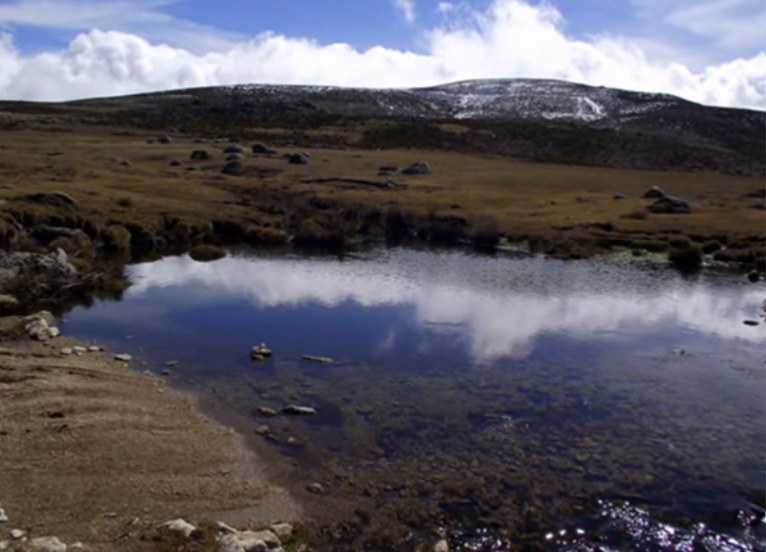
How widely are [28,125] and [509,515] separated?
128 metres

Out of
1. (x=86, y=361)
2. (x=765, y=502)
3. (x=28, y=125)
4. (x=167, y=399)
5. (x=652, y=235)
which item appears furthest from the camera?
(x=28, y=125)

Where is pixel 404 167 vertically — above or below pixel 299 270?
above

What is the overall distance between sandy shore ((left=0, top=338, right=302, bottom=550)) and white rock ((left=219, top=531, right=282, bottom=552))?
912 millimetres

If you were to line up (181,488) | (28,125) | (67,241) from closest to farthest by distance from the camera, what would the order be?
(181,488), (67,241), (28,125)

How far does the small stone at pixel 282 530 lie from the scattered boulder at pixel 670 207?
62.3 meters

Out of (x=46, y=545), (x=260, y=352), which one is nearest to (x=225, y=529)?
(x=46, y=545)

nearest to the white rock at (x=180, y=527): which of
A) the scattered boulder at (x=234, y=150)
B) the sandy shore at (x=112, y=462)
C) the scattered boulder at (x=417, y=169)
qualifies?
the sandy shore at (x=112, y=462)

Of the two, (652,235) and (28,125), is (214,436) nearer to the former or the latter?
(652,235)

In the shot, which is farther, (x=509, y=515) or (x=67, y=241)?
(x=67, y=241)

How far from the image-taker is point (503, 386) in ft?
81.7

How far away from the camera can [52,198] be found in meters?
49.9

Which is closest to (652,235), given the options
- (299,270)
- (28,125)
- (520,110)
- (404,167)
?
(299,270)

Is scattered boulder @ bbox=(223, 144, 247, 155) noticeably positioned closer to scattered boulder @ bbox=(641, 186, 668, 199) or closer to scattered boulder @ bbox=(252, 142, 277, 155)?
scattered boulder @ bbox=(252, 142, 277, 155)

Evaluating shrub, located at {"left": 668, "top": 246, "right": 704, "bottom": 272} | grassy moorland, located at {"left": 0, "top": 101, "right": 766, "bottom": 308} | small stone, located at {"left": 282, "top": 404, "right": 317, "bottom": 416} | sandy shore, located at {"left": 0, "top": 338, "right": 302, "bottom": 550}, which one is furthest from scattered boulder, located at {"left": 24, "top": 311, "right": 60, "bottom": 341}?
shrub, located at {"left": 668, "top": 246, "right": 704, "bottom": 272}
